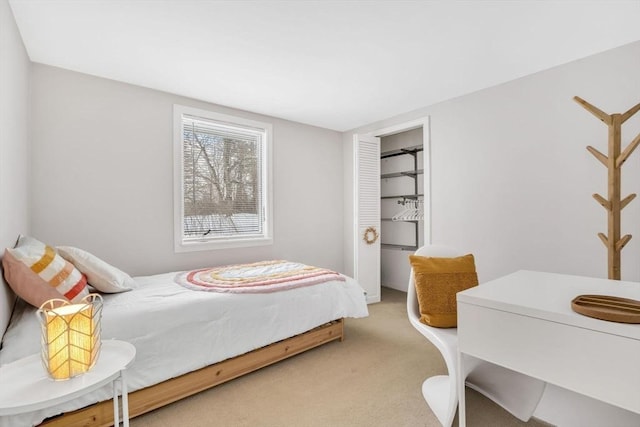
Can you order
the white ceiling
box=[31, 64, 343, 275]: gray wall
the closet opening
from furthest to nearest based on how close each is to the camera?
the closet opening, box=[31, 64, 343, 275]: gray wall, the white ceiling

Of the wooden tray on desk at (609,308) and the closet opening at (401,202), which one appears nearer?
the wooden tray on desk at (609,308)

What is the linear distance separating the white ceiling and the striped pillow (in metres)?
1.51

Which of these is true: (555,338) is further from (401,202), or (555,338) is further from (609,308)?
(401,202)

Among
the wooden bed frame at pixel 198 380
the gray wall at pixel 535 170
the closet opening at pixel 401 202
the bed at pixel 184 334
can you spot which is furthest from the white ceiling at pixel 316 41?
the wooden bed frame at pixel 198 380

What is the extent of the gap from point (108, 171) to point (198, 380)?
6.89 feet

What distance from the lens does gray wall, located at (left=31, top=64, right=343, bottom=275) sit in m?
2.56

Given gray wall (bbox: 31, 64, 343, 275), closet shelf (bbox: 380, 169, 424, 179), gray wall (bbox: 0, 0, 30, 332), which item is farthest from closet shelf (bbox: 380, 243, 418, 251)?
gray wall (bbox: 0, 0, 30, 332)

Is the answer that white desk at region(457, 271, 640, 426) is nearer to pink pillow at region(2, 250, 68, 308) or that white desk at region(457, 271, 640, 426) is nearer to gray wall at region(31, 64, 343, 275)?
pink pillow at region(2, 250, 68, 308)

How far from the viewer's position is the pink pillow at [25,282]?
5.33 feet

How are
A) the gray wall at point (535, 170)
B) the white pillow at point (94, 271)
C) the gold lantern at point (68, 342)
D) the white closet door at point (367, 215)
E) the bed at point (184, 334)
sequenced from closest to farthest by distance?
the gold lantern at point (68, 342) < the bed at point (184, 334) < the white pillow at point (94, 271) < the gray wall at point (535, 170) < the white closet door at point (367, 215)

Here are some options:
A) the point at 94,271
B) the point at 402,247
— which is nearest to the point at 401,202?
the point at 402,247

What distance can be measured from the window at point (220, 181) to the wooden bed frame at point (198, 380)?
1.53 meters

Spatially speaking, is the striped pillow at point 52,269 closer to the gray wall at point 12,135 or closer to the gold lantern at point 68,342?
the gray wall at point 12,135

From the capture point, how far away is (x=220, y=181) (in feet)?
11.6
